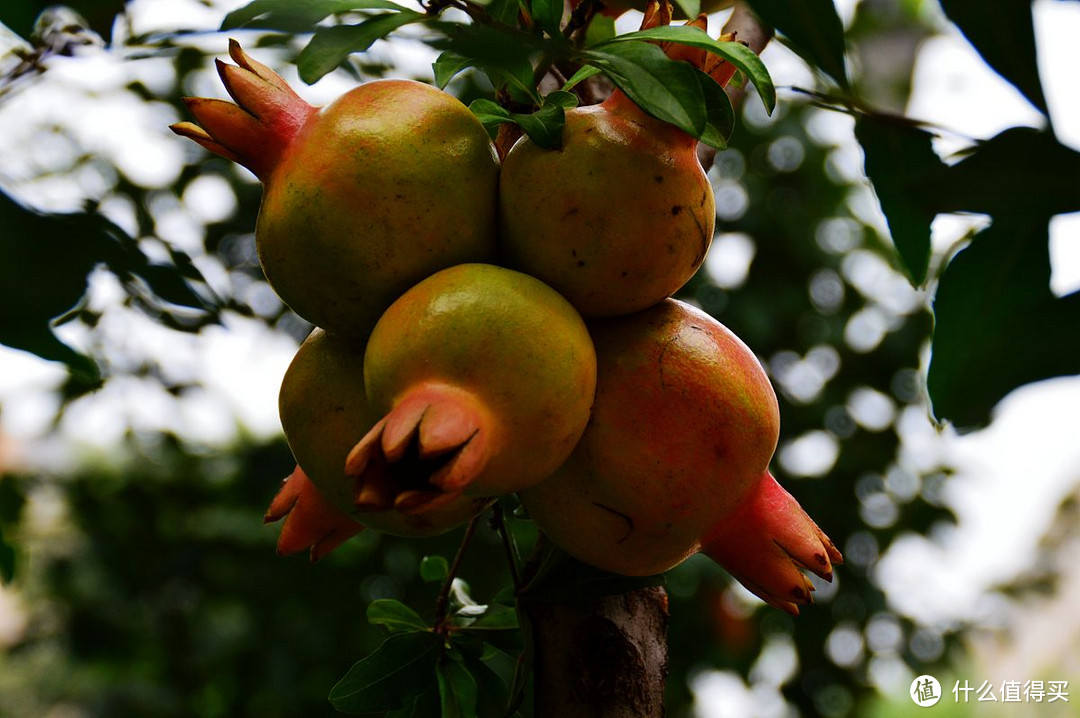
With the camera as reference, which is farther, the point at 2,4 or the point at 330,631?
the point at 330,631

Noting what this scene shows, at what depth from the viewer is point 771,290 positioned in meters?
2.90

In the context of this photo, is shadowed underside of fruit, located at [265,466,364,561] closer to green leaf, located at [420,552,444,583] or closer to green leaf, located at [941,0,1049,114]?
green leaf, located at [420,552,444,583]

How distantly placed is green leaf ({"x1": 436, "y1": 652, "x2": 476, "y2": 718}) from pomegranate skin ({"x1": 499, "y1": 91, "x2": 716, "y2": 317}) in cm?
51

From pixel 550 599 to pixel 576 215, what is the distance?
0.40 meters

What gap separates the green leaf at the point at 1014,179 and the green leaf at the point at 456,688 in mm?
759

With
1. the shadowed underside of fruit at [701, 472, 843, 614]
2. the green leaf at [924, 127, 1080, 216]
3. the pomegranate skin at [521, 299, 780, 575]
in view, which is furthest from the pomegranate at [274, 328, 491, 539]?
the green leaf at [924, 127, 1080, 216]

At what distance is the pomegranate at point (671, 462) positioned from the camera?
31.2 inches

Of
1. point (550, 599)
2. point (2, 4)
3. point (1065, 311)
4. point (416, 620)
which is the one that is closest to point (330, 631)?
point (416, 620)

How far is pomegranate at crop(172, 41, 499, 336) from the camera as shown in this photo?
0.77m

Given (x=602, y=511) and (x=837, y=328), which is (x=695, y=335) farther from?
(x=837, y=328)

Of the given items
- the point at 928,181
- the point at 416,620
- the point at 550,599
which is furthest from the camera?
the point at 416,620

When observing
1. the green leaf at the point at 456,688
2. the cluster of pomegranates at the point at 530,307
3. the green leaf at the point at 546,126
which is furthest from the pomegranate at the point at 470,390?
the green leaf at the point at 456,688

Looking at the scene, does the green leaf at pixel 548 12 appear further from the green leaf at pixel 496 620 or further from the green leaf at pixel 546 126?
the green leaf at pixel 496 620
